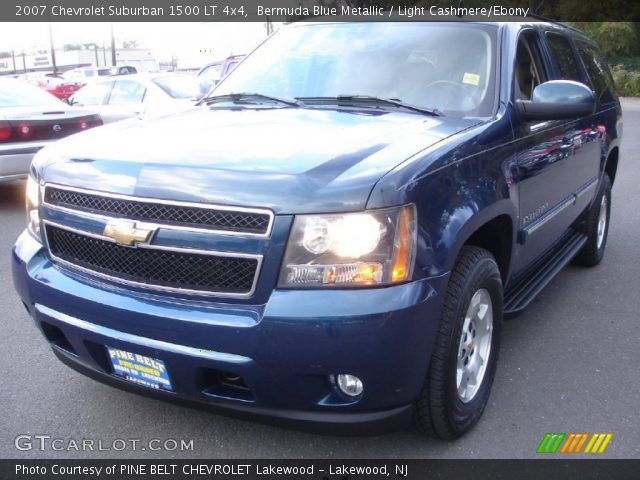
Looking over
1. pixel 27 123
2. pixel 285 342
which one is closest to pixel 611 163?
pixel 285 342

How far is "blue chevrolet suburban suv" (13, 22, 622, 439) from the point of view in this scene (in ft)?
7.57

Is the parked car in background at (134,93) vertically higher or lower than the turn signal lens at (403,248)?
lower

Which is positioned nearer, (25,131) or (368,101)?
(368,101)

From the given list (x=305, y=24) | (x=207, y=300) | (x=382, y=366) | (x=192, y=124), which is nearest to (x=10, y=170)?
(x=305, y=24)

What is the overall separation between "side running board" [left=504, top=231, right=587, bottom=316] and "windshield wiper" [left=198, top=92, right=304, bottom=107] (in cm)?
155

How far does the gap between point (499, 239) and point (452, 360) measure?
35.1 inches

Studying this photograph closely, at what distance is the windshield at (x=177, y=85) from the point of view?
10.3 m

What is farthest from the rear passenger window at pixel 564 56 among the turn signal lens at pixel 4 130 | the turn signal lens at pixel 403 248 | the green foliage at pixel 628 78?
the green foliage at pixel 628 78

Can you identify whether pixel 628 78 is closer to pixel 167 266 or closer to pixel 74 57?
pixel 167 266

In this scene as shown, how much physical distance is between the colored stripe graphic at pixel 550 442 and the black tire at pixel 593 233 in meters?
2.63

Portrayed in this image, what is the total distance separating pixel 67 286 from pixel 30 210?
1.91 feet

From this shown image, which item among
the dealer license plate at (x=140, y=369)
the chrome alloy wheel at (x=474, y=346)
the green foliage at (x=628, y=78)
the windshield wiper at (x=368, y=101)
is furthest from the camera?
the green foliage at (x=628, y=78)

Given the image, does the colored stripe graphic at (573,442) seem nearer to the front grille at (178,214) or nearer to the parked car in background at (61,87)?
the front grille at (178,214)

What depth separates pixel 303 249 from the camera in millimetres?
2312
